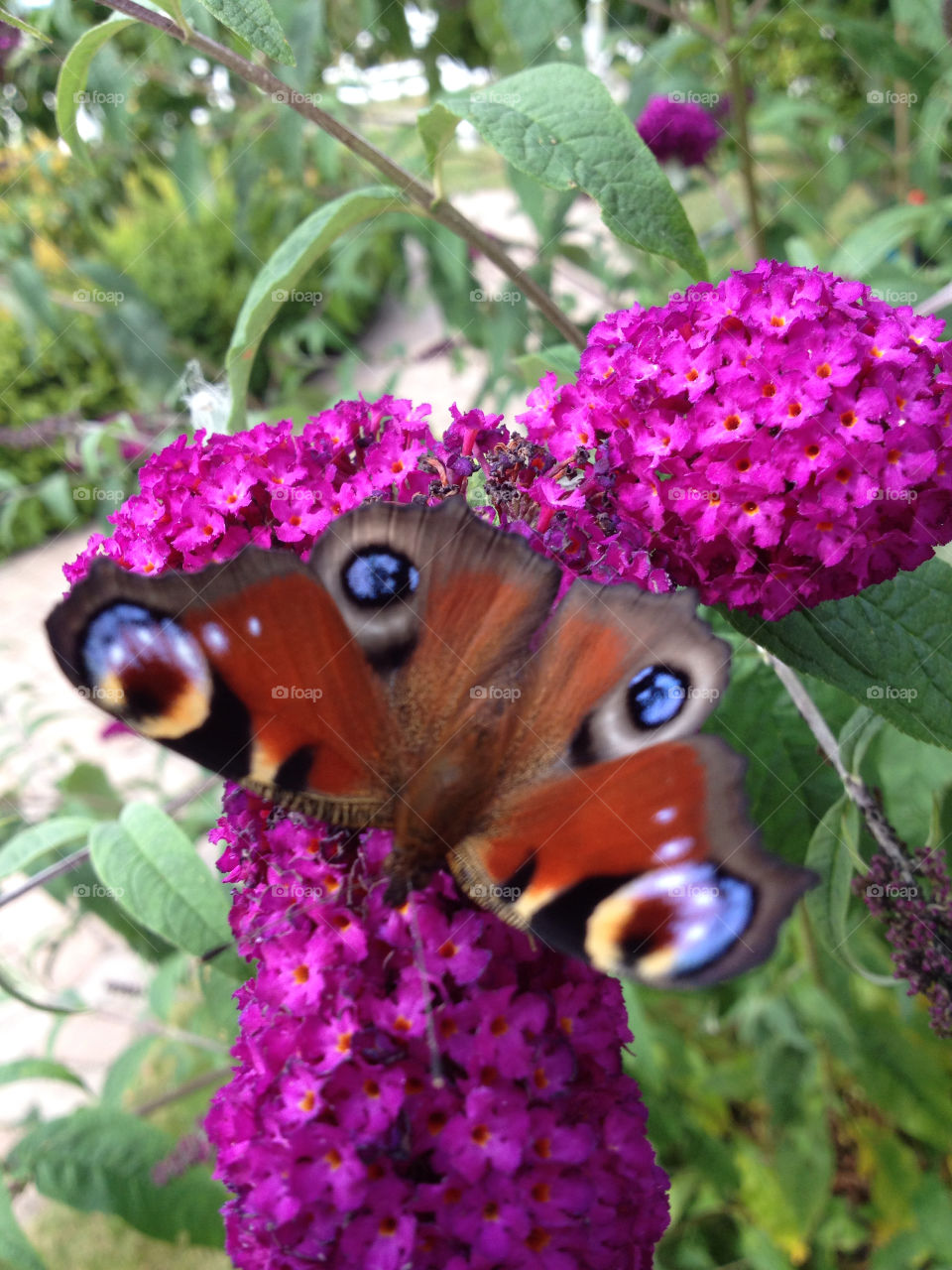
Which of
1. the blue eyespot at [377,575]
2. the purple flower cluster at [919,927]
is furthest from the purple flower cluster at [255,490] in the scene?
the purple flower cluster at [919,927]

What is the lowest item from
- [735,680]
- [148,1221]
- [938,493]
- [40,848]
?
[148,1221]

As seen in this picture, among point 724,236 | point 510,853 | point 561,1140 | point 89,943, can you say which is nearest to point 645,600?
point 510,853

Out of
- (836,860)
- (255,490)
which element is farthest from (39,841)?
(836,860)

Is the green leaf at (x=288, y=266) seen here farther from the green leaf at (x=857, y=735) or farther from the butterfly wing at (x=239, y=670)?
the green leaf at (x=857, y=735)

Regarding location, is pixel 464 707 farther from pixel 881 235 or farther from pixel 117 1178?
pixel 881 235

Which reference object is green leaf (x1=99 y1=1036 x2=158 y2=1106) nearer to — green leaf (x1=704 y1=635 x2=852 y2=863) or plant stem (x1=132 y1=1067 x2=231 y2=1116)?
plant stem (x1=132 y1=1067 x2=231 y2=1116)

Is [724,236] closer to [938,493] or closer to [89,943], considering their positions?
[938,493]
